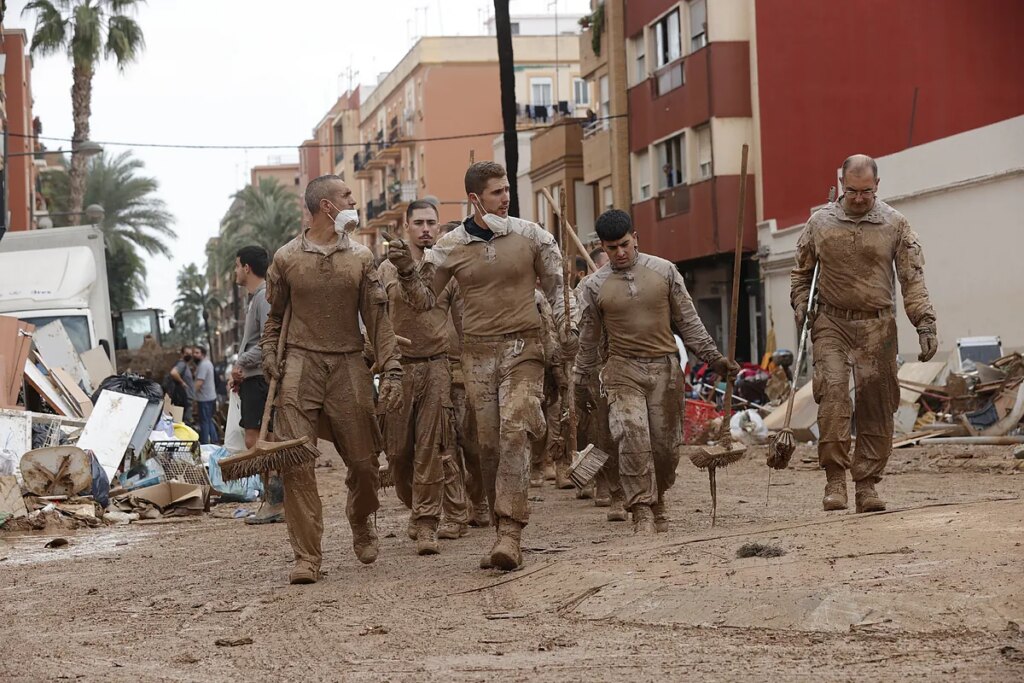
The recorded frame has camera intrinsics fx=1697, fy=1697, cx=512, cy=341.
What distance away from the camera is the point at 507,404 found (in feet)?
29.1

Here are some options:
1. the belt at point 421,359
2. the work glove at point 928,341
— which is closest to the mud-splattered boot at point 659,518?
the belt at point 421,359

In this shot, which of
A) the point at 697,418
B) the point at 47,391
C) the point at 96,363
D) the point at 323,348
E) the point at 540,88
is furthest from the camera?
the point at 540,88

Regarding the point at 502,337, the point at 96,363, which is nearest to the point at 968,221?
the point at 96,363

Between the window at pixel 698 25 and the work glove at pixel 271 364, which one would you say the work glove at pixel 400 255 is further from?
the window at pixel 698 25

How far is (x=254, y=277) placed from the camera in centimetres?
1267

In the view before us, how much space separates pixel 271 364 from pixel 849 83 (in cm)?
2753

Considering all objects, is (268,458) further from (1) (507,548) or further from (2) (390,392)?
(1) (507,548)

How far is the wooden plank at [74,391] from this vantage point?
1894cm

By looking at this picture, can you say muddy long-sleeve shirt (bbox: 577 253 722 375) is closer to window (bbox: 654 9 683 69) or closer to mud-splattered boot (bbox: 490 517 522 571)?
mud-splattered boot (bbox: 490 517 522 571)

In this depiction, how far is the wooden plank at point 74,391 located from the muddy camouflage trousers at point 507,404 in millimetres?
10566

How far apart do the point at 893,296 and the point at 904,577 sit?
330 centimetres

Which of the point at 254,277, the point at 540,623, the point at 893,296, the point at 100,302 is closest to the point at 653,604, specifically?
the point at 540,623

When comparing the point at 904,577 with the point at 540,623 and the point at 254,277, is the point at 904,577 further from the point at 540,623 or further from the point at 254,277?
the point at 254,277

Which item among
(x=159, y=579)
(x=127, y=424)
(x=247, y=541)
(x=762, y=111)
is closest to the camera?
(x=159, y=579)
